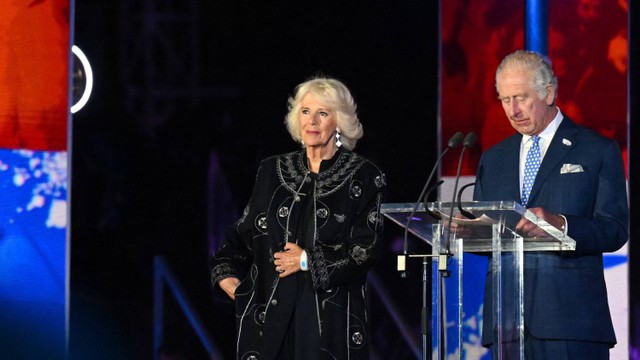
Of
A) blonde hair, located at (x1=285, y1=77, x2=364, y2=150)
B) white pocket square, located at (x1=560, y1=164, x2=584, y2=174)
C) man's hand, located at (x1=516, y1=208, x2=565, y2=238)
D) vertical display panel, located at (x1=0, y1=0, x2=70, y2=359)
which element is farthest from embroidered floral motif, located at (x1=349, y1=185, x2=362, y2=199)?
vertical display panel, located at (x1=0, y1=0, x2=70, y2=359)

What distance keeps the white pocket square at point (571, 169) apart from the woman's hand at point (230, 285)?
1155 mm

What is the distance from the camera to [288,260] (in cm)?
367

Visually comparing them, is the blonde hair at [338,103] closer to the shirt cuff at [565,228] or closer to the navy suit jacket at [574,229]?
the navy suit jacket at [574,229]

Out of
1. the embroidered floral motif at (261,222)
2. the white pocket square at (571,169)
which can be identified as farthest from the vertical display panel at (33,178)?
the white pocket square at (571,169)

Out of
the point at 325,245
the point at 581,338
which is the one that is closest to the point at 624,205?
the point at 581,338

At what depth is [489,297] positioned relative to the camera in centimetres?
321

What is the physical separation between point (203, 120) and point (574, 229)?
2.57m

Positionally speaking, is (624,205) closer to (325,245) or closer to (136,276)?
(325,245)

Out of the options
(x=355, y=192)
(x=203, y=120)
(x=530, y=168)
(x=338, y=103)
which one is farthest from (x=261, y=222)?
(x=203, y=120)

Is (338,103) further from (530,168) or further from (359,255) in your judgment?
(530,168)

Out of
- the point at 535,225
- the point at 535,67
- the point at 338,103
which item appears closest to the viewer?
the point at 535,225

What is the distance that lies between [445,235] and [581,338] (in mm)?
543

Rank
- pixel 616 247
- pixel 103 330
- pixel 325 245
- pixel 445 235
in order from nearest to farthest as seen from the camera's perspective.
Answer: pixel 445 235 → pixel 616 247 → pixel 325 245 → pixel 103 330

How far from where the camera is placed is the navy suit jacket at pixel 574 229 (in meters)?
3.28
